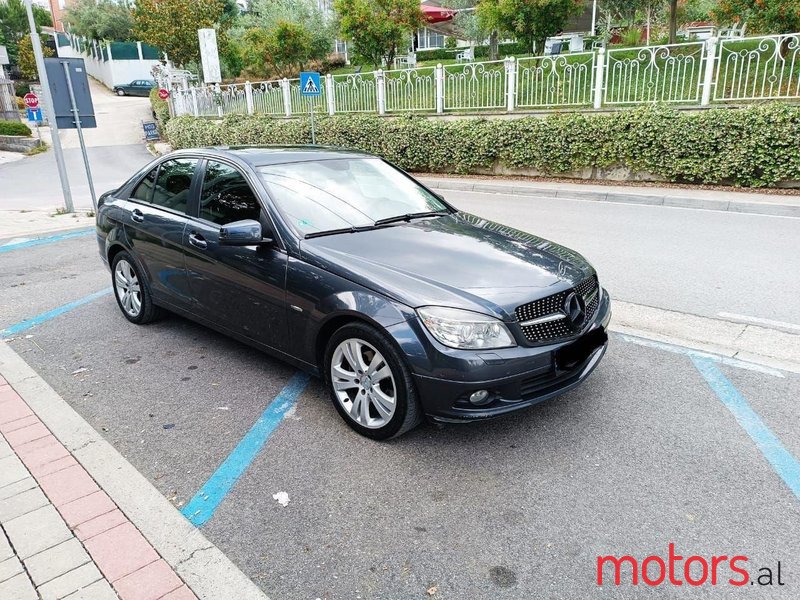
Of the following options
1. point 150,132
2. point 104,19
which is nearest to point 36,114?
point 150,132

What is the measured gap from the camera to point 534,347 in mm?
3143

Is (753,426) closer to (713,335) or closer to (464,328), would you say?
(713,335)

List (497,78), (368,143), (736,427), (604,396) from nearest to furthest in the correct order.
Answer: (736,427), (604,396), (497,78), (368,143)

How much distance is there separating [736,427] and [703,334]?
1468 mm

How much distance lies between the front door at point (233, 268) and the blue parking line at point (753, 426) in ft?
9.21

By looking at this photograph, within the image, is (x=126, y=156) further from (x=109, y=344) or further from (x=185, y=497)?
(x=185, y=497)

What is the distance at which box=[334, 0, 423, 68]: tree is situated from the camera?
73.0ft

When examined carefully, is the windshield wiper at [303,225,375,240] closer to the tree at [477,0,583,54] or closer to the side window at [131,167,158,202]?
the side window at [131,167,158,202]

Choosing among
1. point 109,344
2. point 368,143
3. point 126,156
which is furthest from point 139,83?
point 109,344

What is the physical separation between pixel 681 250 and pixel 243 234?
5.83 meters

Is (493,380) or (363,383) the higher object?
(493,380)

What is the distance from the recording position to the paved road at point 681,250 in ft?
18.4

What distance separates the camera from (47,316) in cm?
580

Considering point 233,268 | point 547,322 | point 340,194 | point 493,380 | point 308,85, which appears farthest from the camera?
point 308,85
